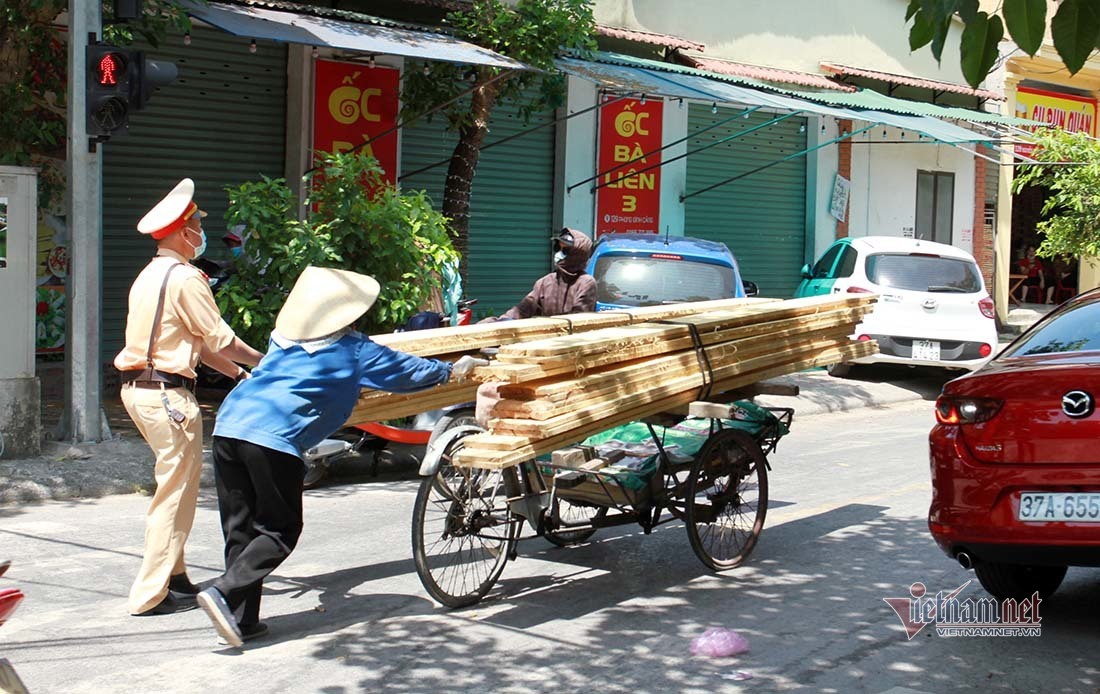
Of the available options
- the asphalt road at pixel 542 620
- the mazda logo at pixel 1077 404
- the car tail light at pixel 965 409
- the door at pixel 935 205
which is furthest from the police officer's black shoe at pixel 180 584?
the door at pixel 935 205

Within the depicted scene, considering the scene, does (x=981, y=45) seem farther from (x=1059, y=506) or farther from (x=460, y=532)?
(x=460, y=532)

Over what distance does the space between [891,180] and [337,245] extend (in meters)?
14.8

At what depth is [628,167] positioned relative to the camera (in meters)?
18.6

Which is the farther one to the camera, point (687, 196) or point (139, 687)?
point (687, 196)

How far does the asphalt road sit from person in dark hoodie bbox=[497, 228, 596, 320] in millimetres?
1907

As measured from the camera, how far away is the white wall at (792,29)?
1862 cm

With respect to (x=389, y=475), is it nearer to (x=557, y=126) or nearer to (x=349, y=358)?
(x=349, y=358)

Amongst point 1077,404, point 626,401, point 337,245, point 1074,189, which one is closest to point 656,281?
point 337,245

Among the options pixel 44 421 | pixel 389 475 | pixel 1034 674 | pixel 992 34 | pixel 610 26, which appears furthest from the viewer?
pixel 610 26

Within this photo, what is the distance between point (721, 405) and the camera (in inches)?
271

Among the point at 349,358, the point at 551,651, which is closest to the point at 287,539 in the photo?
the point at 349,358

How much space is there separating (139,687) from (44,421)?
6.41 m

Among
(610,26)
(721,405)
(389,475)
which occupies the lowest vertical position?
(389,475)

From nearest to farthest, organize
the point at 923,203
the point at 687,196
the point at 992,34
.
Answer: the point at 992,34, the point at 687,196, the point at 923,203
